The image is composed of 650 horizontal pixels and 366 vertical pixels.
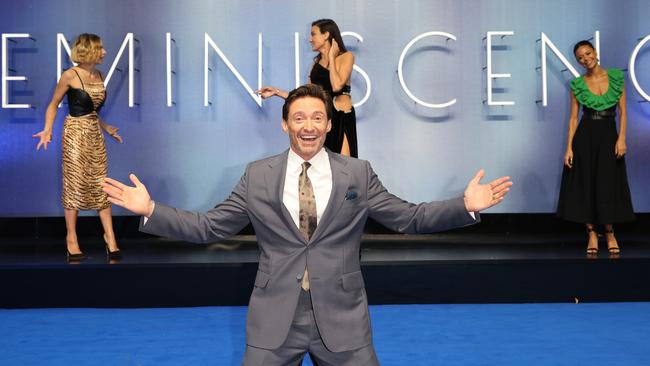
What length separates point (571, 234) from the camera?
681 cm

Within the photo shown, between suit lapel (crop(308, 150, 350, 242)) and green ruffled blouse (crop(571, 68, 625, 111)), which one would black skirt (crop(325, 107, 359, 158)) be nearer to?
green ruffled blouse (crop(571, 68, 625, 111))

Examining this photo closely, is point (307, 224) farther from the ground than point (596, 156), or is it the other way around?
point (596, 156)

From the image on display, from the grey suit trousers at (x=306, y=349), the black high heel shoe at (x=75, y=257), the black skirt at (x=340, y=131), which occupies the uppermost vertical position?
the black skirt at (x=340, y=131)

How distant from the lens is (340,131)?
4.50 meters

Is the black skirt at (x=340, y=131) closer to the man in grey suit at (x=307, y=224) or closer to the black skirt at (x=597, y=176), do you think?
the black skirt at (x=597, y=176)

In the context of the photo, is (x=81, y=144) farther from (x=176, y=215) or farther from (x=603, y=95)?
(x=603, y=95)

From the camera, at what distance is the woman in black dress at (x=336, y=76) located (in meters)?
4.38

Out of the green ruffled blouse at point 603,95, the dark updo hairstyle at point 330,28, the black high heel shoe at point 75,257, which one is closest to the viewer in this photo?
the dark updo hairstyle at point 330,28

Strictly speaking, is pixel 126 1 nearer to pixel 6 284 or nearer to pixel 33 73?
pixel 33 73

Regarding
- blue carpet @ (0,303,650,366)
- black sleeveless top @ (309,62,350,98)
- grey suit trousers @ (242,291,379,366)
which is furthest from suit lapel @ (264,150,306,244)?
black sleeveless top @ (309,62,350,98)

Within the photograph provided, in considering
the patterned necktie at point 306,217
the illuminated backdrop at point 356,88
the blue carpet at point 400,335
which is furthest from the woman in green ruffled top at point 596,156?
the patterned necktie at point 306,217

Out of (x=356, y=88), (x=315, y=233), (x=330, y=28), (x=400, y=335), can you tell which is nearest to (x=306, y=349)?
(x=315, y=233)

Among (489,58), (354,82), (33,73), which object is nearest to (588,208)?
(489,58)

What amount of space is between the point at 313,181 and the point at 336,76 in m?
2.38
